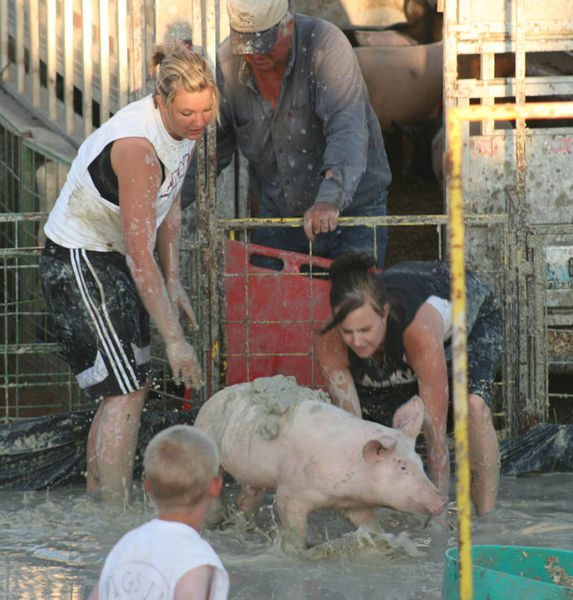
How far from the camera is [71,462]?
201 inches

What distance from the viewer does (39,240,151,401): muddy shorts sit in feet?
13.9

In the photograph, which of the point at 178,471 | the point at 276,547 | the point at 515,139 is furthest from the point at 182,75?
the point at 515,139

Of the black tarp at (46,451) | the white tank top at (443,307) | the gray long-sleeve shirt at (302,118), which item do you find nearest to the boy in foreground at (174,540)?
the white tank top at (443,307)

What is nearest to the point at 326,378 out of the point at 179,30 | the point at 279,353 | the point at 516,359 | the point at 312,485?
the point at 312,485

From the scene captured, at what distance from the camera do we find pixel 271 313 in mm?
5344

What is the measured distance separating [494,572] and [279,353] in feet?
9.18

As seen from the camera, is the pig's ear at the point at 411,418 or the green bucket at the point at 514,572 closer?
the green bucket at the point at 514,572

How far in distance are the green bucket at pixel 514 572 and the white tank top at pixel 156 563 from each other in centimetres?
69

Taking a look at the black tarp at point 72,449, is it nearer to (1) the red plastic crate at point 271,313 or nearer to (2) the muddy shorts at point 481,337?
(1) the red plastic crate at point 271,313

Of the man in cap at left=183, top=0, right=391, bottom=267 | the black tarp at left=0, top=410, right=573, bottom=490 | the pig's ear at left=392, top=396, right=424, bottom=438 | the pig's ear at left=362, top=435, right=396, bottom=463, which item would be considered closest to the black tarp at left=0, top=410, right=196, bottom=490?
the black tarp at left=0, top=410, right=573, bottom=490

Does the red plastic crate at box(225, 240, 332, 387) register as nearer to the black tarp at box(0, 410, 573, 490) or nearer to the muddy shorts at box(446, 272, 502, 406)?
the black tarp at box(0, 410, 573, 490)

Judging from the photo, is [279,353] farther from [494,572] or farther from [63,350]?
[494,572]

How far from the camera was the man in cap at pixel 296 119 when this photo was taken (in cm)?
510

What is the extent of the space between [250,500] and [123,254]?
1188 mm
